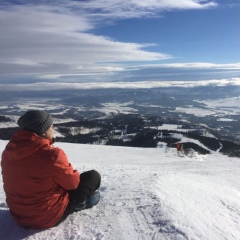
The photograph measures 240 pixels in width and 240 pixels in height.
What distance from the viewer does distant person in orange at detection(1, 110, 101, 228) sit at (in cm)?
489

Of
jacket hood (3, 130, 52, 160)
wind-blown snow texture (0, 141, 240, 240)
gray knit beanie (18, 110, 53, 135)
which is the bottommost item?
wind-blown snow texture (0, 141, 240, 240)

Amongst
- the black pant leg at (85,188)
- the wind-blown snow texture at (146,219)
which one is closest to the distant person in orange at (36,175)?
the black pant leg at (85,188)

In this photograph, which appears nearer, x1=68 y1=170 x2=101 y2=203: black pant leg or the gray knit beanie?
the gray knit beanie

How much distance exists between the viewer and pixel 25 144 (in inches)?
191

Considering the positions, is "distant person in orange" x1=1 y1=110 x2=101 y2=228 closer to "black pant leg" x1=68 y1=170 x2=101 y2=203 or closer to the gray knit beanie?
the gray knit beanie

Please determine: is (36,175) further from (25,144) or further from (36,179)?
(25,144)

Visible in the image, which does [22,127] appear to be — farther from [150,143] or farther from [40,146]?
[150,143]

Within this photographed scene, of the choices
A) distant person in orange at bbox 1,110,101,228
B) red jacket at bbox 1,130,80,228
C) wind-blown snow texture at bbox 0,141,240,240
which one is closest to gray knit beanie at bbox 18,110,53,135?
distant person in orange at bbox 1,110,101,228

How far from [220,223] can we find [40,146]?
12.6 ft

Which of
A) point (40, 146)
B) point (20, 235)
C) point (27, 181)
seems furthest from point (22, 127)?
point (20, 235)

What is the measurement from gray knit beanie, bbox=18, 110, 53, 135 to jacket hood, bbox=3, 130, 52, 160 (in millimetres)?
92

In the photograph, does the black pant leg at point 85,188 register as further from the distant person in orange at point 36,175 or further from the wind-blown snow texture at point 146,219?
the wind-blown snow texture at point 146,219

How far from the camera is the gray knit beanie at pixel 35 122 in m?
4.99

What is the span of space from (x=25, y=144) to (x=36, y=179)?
611 millimetres
